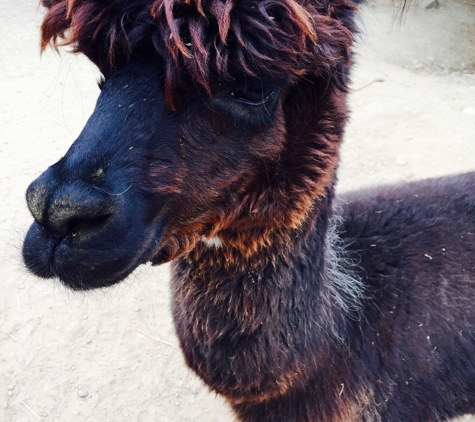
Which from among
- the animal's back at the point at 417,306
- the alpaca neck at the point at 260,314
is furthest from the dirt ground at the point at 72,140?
the animal's back at the point at 417,306

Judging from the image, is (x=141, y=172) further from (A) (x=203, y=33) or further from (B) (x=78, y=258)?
(A) (x=203, y=33)

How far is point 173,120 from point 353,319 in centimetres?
146

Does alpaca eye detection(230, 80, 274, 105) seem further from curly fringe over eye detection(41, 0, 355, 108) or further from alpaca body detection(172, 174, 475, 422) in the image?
alpaca body detection(172, 174, 475, 422)

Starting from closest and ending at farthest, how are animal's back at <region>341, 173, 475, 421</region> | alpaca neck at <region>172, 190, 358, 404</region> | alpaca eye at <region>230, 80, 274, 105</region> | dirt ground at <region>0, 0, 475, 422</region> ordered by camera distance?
alpaca eye at <region>230, 80, 274, 105</region> → alpaca neck at <region>172, 190, 358, 404</region> → animal's back at <region>341, 173, 475, 421</region> → dirt ground at <region>0, 0, 475, 422</region>

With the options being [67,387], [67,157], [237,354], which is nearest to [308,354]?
[237,354]

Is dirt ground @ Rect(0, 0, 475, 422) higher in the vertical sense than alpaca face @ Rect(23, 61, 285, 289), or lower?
lower

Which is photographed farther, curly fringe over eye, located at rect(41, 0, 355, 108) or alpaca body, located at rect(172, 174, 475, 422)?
alpaca body, located at rect(172, 174, 475, 422)

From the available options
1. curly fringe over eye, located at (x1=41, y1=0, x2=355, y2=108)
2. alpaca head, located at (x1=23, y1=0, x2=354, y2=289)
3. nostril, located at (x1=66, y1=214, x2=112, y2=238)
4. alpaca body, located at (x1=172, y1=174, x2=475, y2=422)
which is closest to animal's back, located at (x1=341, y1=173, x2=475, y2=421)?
alpaca body, located at (x1=172, y1=174, x2=475, y2=422)

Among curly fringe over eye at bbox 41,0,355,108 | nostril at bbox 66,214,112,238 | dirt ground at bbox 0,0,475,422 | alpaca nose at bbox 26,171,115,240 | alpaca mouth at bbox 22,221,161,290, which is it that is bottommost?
dirt ground at bbox 0,0,475,422

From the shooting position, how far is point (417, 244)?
2.68m

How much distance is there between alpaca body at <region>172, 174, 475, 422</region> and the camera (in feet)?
7.16

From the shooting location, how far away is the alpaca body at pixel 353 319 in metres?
2.18

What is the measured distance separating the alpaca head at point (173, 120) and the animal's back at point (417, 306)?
1.04 meters

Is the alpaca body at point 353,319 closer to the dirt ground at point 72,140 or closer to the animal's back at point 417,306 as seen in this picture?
the animal's back at point 417,306
